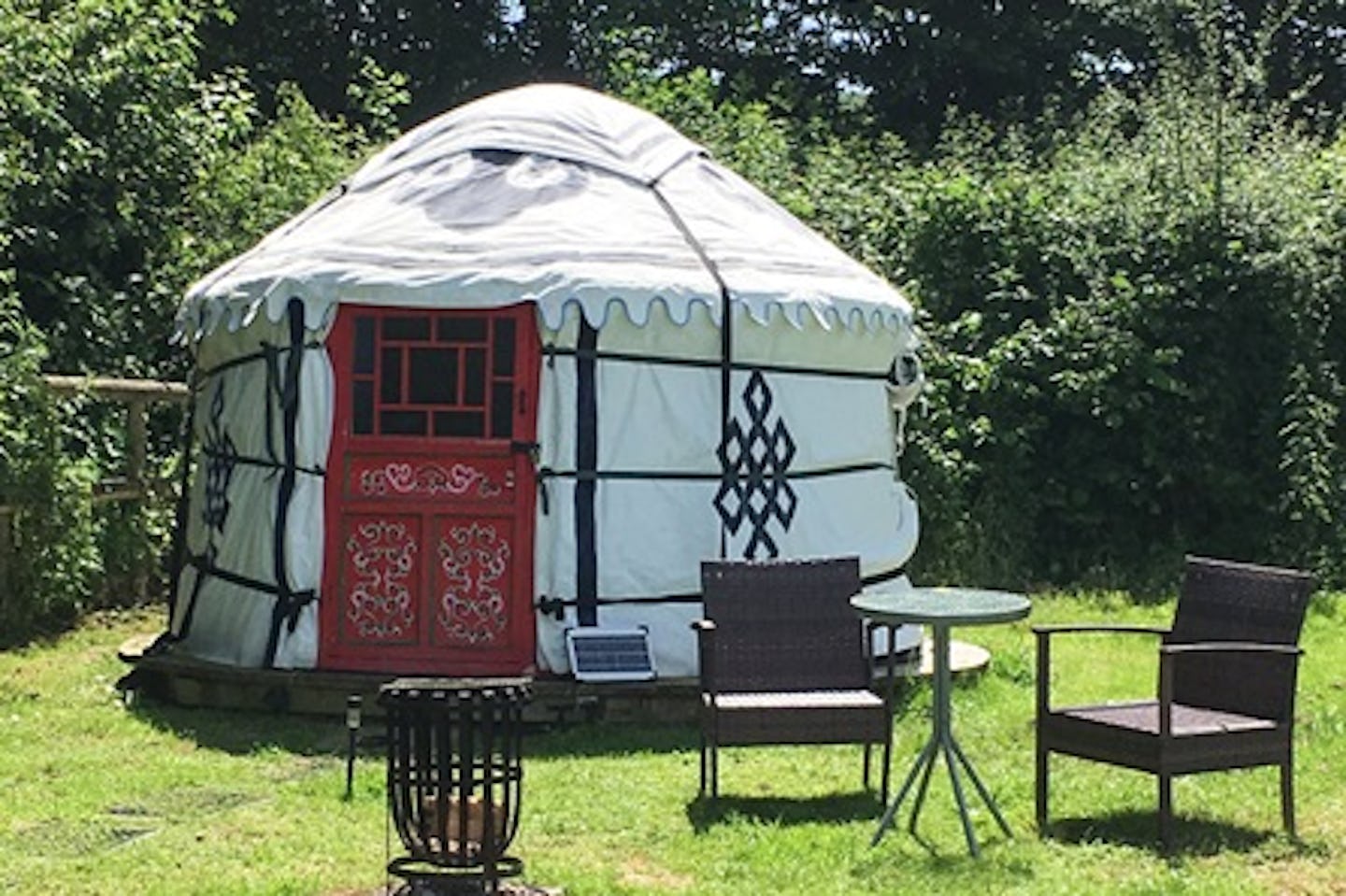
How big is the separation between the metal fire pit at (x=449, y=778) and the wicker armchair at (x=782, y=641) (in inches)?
50.5

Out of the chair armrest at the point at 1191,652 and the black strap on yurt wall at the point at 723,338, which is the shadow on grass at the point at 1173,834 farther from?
the black strap on yurt wall at the point at 723,338

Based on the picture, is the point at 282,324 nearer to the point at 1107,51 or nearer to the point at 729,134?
the point at 729,134

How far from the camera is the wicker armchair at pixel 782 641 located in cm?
549

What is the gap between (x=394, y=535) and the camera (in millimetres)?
6973

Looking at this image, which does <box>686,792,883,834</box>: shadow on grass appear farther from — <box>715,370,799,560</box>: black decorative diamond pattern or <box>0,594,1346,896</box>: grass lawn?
<box>715,370,799,560</box>: black decorative diamond pattern

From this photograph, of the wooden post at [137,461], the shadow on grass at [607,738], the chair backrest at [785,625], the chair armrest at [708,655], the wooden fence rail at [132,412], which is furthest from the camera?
the wooden post at [137,461]

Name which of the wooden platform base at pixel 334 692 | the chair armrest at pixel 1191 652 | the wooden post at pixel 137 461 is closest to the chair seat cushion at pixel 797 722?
the chair armrest at pixel 1191 652

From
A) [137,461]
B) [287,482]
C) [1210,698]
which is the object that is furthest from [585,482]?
[137,461]

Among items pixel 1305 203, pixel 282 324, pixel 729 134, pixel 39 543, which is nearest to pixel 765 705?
pixel 282 324

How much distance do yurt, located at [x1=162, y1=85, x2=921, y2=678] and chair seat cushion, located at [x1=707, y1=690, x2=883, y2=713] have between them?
1.41 meters

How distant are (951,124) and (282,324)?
9965mm

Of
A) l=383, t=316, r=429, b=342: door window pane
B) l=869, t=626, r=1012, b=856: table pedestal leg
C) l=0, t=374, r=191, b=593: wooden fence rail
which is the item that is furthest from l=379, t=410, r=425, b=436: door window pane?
l=869, t=626, r=1012, b=856: table pedestal leg

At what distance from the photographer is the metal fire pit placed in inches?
164

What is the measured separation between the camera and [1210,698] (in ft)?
17.2
